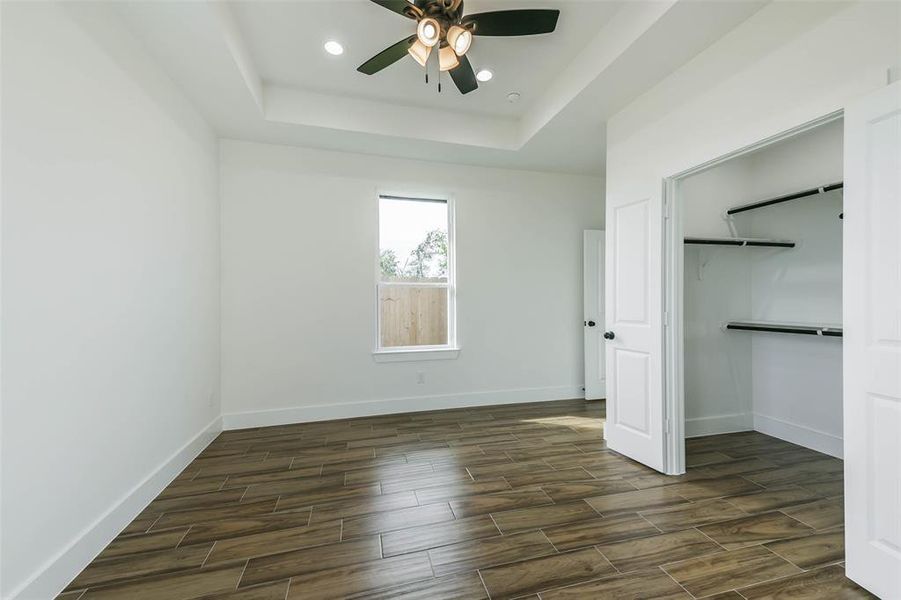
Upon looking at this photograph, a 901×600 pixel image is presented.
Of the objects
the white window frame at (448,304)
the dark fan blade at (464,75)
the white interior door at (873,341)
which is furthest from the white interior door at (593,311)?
the white interior door at (873,341)

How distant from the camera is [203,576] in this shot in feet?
5.45

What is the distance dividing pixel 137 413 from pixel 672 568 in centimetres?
291

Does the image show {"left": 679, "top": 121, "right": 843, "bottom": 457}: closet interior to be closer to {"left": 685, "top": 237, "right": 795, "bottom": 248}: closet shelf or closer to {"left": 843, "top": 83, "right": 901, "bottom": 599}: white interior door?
{"left": 685, "top": 237, "right": 795, "bottom": 248}: closet shelf

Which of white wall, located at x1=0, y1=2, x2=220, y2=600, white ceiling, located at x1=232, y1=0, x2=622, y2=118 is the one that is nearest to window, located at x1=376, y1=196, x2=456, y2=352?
white ceiling, located at x1=232, y1=0, x2=622, y2=118

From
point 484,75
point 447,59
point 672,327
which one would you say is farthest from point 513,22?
point 672,327

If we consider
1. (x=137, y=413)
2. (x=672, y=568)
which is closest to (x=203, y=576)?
(x=137, y=413)

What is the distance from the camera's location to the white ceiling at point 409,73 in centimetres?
217

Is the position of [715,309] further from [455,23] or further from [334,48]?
[334,48]

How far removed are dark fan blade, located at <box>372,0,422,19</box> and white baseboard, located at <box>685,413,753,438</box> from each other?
3.75 meters

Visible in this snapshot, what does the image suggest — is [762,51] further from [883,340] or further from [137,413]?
[137,413]

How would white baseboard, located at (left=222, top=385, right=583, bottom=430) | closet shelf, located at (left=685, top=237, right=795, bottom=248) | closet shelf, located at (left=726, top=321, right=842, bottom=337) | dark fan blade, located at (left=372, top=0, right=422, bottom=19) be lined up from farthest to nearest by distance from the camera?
1. white baseboard, located at (left=222, top=385, right=583, bottom=430)
2. closet shelf, located at (left=685, top=237, right=795, bottom=248)
3. closet shelf, located at (left=726, top=321, right=842, bottom=337)
4. dark fan blade, located at (left=372, top=0, right=422, bottom=19)

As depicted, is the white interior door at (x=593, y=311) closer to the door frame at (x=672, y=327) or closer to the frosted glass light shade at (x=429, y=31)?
the door frame at (x=672, y=327)

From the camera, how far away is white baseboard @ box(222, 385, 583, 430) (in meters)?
3.67

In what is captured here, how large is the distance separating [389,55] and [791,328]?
351 cm
